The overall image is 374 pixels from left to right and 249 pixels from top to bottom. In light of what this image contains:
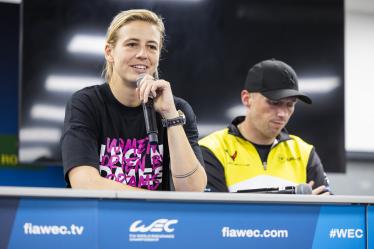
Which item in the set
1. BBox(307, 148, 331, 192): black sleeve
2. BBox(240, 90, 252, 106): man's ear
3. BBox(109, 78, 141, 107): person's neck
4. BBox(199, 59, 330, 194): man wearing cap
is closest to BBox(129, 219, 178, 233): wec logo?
BBox(109, 78, 141, 107): person's neck

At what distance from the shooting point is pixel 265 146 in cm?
247

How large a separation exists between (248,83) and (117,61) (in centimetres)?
82

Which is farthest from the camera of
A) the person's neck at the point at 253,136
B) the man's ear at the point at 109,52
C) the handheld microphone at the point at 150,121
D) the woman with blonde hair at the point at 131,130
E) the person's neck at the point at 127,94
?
the person's neck at the point at 253,136

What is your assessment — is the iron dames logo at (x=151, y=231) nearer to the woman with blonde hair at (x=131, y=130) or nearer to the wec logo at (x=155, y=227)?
the wec logo at (x=155, y=227)

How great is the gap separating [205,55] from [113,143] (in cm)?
184

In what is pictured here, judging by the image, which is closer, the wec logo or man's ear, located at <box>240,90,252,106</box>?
the wec logo

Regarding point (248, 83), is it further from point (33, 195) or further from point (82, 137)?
point (33, 195)

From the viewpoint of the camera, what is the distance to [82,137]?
1732mm

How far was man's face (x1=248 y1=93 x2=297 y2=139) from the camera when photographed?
244 centimetres

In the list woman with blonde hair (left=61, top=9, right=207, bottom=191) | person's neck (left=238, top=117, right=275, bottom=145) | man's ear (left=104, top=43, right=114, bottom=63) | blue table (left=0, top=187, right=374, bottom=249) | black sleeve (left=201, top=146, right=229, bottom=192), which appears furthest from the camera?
person's neck (left=238, top=117, right=275, bottom=145)

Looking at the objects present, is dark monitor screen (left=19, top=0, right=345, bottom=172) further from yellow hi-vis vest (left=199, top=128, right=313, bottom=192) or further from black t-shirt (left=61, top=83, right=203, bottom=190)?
black t-shirt (left=61, top=83, right=203, bottom=190)

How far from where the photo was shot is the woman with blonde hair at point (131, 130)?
170 cm

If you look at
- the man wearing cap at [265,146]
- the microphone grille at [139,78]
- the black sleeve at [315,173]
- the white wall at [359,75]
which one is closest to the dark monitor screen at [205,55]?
the white wall at [359,75]

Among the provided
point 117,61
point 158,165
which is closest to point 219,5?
point 117,61
